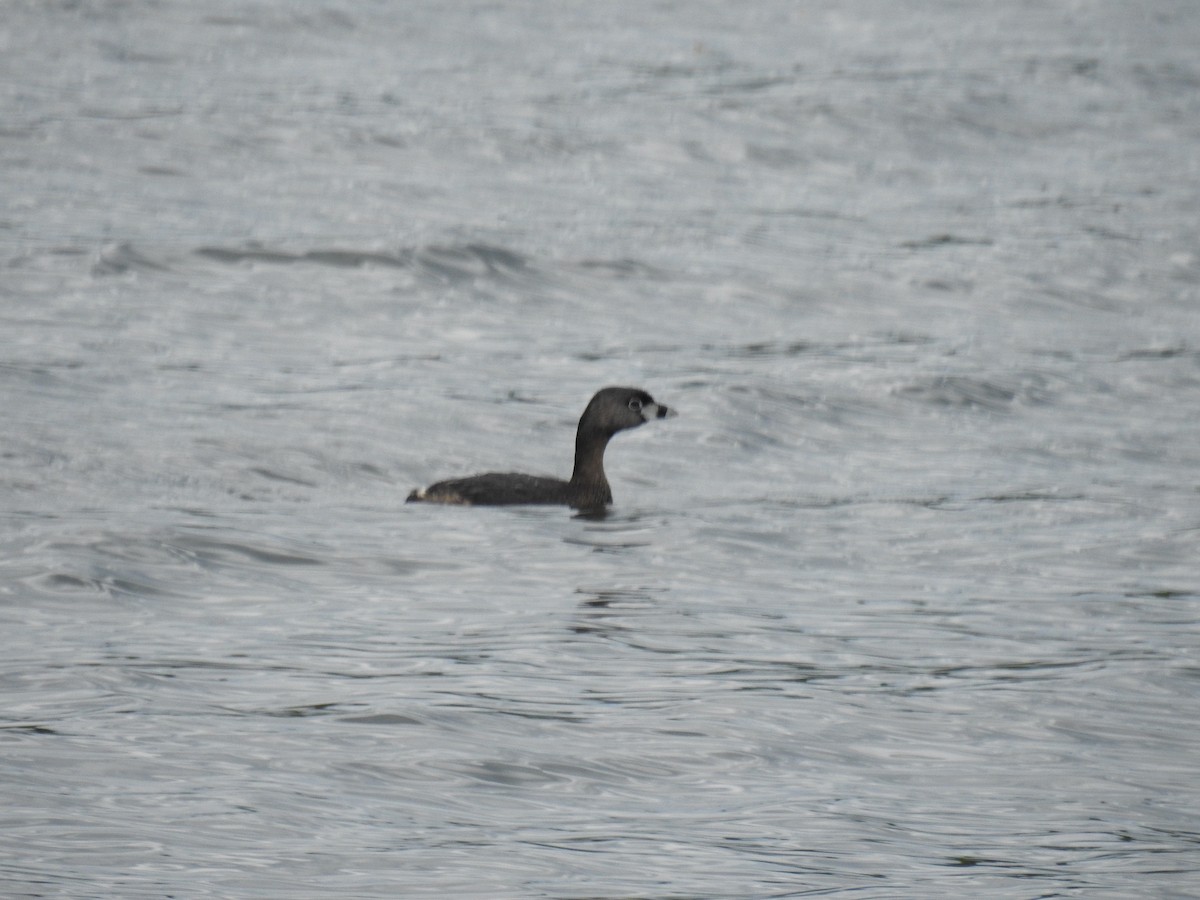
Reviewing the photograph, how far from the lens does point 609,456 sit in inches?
618

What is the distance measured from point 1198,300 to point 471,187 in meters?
7.26

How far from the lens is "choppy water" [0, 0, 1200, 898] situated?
303 inches

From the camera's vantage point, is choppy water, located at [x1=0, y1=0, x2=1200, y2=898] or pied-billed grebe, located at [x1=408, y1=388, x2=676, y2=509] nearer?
choppy water, located at [x1=0, y1=0, x2=1200, y2=898]

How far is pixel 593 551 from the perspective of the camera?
12.5 metres

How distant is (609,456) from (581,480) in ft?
6.19

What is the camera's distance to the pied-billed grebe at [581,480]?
13258 millimetres

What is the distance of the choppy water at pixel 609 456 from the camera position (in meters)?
7.69

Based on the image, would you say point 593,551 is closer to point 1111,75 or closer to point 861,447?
point 861,447

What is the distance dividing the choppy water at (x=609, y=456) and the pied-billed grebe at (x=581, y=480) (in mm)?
277

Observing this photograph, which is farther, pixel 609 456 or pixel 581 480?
pixel 609 456

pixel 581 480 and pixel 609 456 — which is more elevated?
pixel 581 480

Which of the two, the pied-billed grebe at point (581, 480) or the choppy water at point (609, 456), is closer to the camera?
the choppy water at point (609, 456)

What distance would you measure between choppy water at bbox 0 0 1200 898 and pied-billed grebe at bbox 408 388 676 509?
0.28 meters

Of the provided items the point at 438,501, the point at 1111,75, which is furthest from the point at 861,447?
the point at 1111,75
